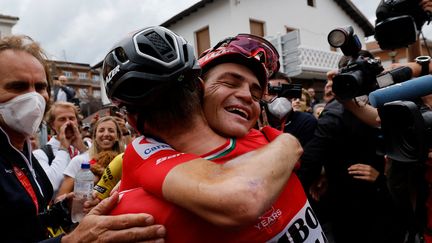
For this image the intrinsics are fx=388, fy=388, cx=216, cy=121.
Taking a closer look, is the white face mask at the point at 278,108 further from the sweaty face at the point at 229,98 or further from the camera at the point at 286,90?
the sweaty face at the point at 229,98

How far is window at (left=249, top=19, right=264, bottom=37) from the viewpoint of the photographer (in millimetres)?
20453

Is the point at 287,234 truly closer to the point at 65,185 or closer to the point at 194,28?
the point at 65,185

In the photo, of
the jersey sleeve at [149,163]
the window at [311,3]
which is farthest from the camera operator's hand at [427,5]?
the window at [311,3]

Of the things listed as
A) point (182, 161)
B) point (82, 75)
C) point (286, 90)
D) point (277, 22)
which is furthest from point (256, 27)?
point (82, 75)

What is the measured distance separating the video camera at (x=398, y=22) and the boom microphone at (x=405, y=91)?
49cm

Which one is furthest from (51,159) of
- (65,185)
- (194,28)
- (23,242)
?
(194,28)

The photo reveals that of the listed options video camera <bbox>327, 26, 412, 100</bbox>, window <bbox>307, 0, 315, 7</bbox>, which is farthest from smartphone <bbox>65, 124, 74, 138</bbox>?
window <bbox>307, 0, 315, 7</bbox>

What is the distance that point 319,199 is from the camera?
357 centimetres

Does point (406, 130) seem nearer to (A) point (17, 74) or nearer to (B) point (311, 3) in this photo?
(A) point (17, 74)

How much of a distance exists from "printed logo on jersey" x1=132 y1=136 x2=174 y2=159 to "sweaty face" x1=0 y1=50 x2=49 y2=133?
4.03 feet

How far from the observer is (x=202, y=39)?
21.4 m

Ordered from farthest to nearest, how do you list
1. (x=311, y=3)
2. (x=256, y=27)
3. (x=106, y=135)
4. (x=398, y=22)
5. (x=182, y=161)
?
(x=311, y=3)
(x=256, y=27)
(x=106, y=135)
(x=398, y=22)
(x=182, y=161)

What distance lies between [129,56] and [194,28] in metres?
21.1

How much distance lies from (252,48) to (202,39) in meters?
20.3
